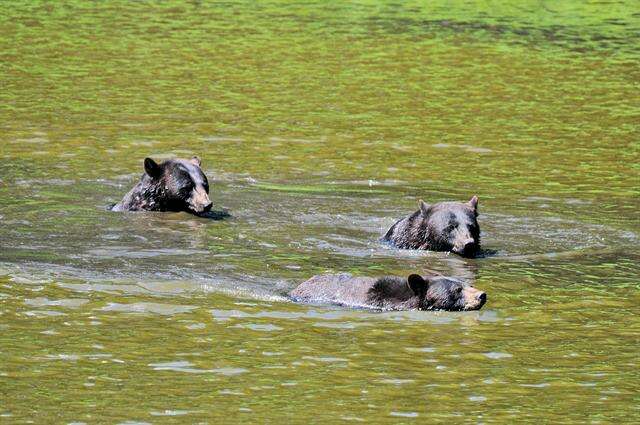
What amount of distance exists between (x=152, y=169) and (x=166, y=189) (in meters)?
0.25

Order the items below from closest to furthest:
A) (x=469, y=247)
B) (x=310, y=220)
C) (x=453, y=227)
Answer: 1. (x=469, y=247)
2. (x=453, y=227)
3. (x=310, y=220)

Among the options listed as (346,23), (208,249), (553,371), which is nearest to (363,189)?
(208,249)

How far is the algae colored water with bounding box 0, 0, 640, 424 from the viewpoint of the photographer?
10281 mm

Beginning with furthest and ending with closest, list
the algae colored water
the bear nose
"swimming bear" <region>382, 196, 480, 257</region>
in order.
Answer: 1. "swimming bear" <region>382, 196, 480, 257</region>
2. the bear nose
3. the algae colored water

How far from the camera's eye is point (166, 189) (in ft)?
55.8

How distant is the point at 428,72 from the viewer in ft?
95.8

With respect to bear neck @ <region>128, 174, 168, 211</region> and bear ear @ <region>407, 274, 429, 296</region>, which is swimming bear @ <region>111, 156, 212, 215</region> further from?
bear ear @ <region>407, 274, 429, 296</region>

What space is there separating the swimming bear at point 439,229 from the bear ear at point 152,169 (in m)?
2.70

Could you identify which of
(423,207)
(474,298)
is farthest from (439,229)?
(474,298)

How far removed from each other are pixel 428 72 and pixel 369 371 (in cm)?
1889

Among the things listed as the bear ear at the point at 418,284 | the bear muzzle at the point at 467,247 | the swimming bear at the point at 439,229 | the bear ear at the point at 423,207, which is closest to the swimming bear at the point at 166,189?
the swimming bear at the point at 439,229

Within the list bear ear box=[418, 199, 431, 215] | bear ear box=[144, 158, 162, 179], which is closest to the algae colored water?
bear ear box=[144, 158, 162, 179]

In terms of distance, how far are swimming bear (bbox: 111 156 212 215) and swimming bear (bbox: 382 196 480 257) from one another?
2.31 meters

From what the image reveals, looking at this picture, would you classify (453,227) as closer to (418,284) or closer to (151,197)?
(418,284)
